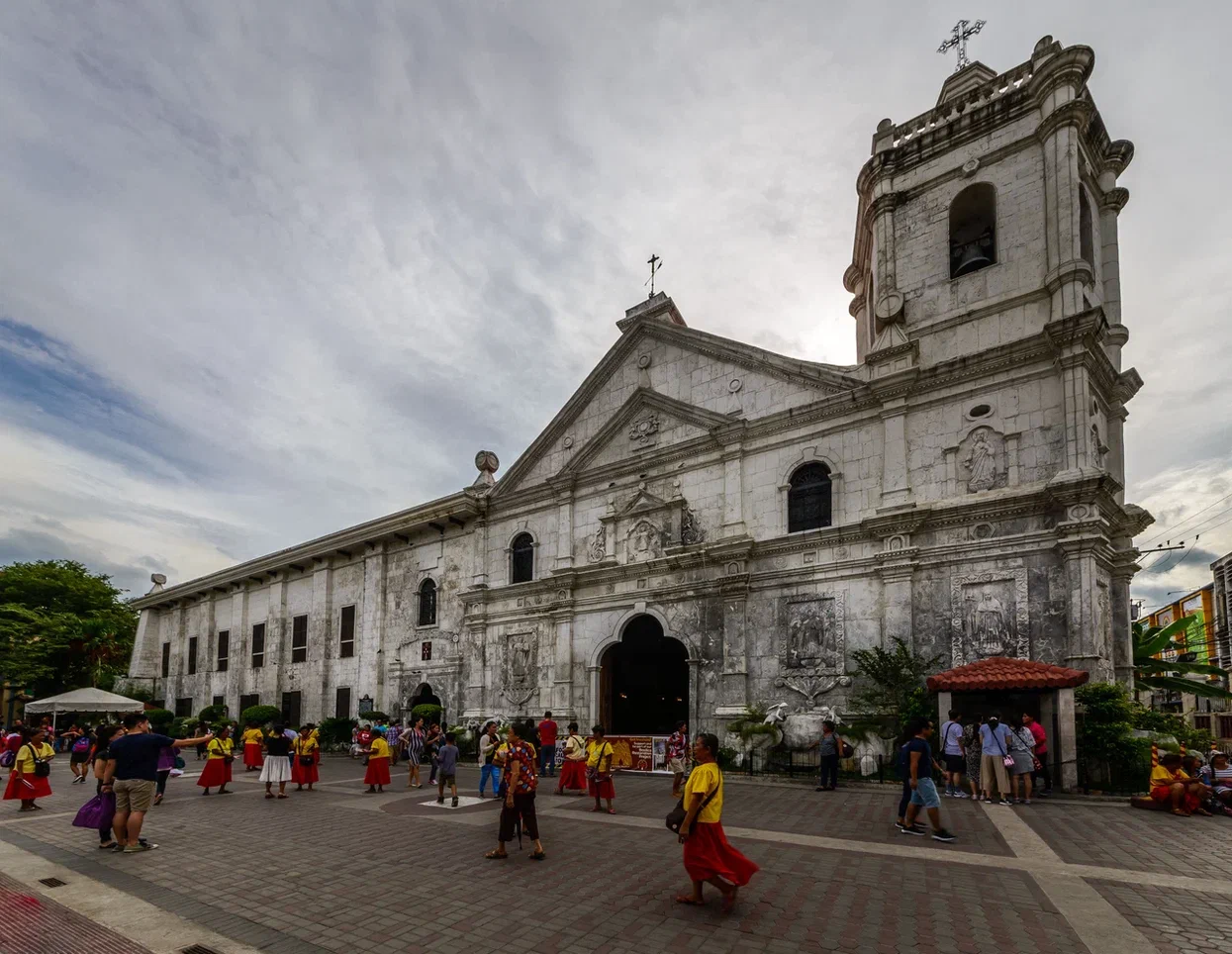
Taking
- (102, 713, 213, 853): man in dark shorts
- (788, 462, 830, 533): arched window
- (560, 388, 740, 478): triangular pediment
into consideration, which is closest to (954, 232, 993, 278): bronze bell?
(788, 462, 830, 533): arched window

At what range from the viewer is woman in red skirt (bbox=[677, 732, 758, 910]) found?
703 centimetres

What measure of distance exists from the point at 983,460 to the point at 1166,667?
1007cm

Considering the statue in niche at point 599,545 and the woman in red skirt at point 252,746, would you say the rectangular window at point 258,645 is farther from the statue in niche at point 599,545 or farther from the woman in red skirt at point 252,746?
the statue in niche at point 599,545

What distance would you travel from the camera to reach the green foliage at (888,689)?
52.4ft

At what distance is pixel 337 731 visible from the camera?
94.7 ft

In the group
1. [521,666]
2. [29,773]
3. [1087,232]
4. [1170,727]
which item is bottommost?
[29,773]

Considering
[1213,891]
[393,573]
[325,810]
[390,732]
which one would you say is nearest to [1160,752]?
[1213,891]

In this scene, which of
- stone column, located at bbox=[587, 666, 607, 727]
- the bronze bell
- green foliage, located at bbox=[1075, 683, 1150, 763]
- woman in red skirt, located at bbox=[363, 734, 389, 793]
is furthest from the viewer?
stone column, located at bbox=[587, 666, 607, 727]

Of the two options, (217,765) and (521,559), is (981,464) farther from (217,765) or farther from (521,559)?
(217,765)

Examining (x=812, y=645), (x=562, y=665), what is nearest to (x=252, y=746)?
(x=562, y=665)

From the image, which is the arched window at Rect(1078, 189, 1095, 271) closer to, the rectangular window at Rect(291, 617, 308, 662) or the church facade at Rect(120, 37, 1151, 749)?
the church facade at Rect(120, 37, 1151, 749)

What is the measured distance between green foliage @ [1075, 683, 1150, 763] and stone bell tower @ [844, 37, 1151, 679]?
642 millimetres

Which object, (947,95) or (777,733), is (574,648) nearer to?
(777,733)

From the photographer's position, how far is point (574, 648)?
913 inches
